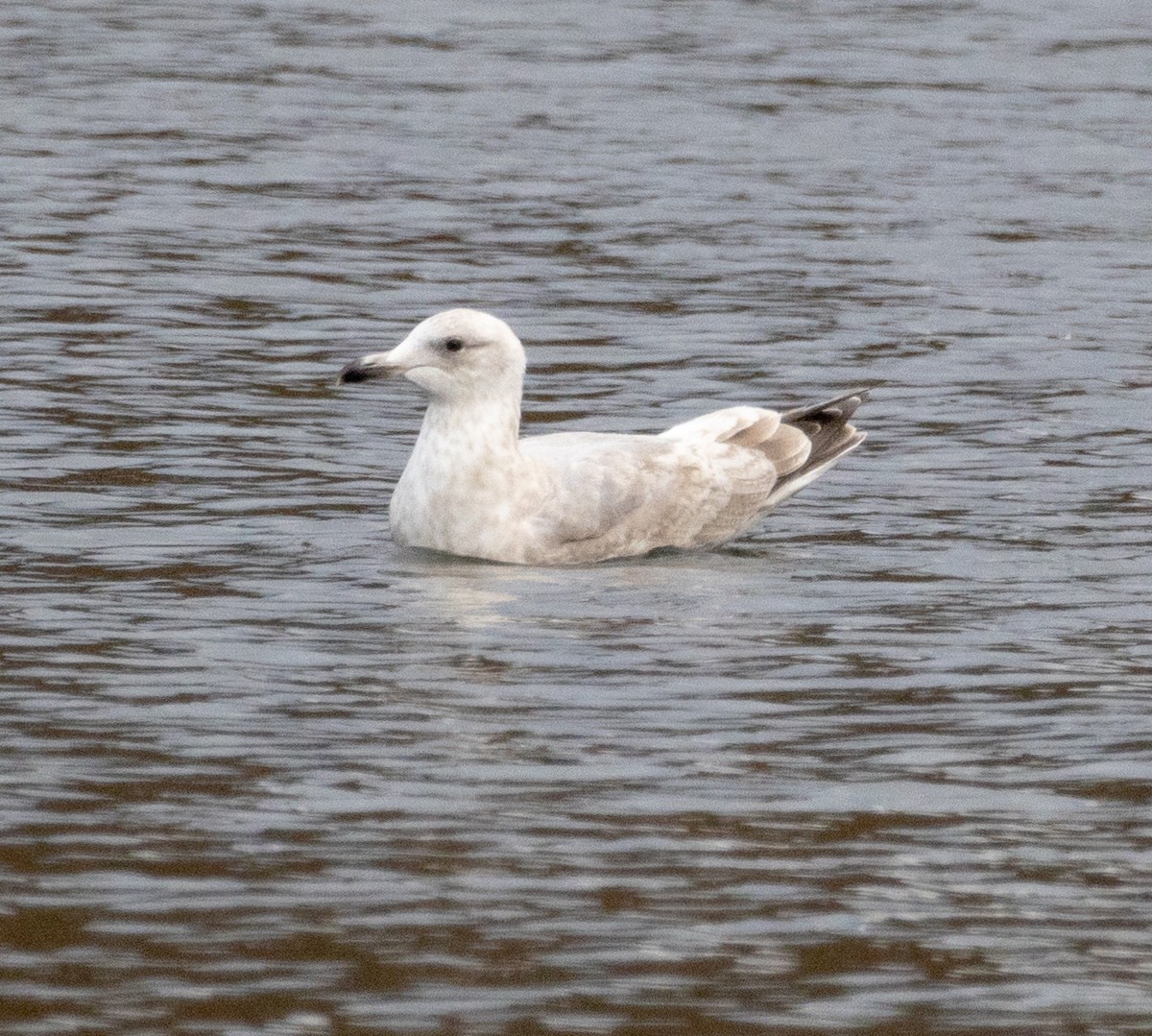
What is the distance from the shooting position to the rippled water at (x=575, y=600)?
21.9 feet

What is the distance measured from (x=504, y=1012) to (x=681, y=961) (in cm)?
53

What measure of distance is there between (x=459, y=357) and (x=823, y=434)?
2024 millimetres

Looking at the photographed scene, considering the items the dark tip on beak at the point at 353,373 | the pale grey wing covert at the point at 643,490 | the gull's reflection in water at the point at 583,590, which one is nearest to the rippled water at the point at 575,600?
the gull's reflection in water at the point at 583,590

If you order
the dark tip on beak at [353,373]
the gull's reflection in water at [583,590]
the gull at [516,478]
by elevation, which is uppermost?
the dark tip on beak at [353,373]

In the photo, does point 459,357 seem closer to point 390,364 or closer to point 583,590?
point 390,364

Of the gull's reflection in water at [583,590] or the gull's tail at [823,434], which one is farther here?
the gull's tail at [823,434]

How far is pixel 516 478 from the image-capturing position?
11.4 metres

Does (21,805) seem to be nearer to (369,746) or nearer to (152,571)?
(369,746)

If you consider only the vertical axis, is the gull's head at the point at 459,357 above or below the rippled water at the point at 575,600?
above

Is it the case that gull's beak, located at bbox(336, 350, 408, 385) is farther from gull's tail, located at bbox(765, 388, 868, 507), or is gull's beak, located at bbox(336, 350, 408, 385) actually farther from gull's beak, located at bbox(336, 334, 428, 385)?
gull's tail, located at bbox(765, 388, 868, 507)

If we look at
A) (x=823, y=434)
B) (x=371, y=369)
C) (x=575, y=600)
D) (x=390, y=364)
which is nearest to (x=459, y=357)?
(x=390, y=364)

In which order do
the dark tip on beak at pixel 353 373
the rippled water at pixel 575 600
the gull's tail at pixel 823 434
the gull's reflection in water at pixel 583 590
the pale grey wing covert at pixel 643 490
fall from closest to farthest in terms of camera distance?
the rippled water at pixel 575 600 < the gull's reflection in water at pixel 583 590 < the dark tip on beak at pixel 353 373 < the pale grey wing covert at pixel 643 490 < the gull's tail at pixel 823 434

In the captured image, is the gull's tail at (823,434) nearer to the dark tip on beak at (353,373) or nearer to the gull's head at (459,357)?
the gull's head at (459,357)

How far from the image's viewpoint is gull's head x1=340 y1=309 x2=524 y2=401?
37.7 ft
